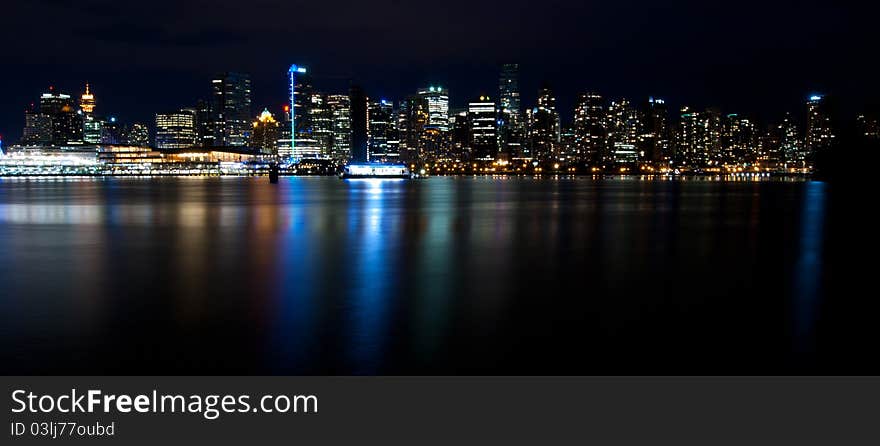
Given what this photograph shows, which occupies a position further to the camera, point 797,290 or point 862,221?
point 862,221

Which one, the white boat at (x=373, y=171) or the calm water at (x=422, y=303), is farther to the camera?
the white boat at (x=373, y=171)

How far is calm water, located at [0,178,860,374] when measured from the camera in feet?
32.9

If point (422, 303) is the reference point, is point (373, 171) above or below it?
above

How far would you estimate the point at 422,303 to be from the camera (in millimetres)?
14195

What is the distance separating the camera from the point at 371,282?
1691 cm

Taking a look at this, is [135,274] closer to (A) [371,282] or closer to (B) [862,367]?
(A) [371,282]

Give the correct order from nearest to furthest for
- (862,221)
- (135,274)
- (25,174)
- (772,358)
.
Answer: (772,358) → (135,274) → (862,221) → (25,174)

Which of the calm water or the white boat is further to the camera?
the white boat

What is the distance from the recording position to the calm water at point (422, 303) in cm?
1002

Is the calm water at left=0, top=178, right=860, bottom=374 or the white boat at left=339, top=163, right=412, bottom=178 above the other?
the white boat at left=339, top=163, right=412, bottom=178

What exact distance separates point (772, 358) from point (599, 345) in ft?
7.30

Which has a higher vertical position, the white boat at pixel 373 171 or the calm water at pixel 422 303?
the white boat at pixel 373 171

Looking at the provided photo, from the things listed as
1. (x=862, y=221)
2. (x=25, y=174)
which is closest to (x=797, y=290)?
(x=862, y=221)

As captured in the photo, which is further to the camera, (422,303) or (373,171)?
(373,171)
